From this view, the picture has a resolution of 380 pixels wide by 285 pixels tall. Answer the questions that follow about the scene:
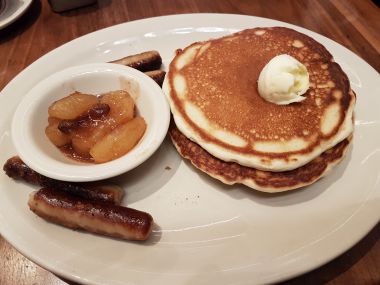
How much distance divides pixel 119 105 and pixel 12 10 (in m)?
1.63

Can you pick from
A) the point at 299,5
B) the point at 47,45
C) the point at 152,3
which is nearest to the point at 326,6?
the point at 299,5

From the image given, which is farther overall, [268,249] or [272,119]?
[272,119]

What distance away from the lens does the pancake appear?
1515 mm

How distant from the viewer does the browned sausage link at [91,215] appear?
139cm

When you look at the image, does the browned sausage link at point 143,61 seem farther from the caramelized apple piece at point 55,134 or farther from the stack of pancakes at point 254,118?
the caramelized apple piece at point 55,134

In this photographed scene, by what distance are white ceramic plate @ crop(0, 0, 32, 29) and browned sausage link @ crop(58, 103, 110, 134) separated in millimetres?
1391

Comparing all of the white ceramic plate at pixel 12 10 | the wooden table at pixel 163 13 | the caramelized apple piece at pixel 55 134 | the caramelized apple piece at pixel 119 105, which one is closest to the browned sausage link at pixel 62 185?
the caramelized apple piece at pixel 55 134

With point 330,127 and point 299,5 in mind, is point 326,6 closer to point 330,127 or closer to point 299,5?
point 299,5

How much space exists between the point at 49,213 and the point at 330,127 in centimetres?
124

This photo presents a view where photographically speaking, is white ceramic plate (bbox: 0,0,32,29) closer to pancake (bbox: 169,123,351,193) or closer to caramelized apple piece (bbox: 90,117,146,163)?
caramelized apple piece (bbox: 90,117,146,163)

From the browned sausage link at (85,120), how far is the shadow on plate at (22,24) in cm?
144

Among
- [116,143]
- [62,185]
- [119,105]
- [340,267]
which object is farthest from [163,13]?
[340,267]

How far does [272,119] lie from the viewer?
1.61 meters

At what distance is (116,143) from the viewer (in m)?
1.59
